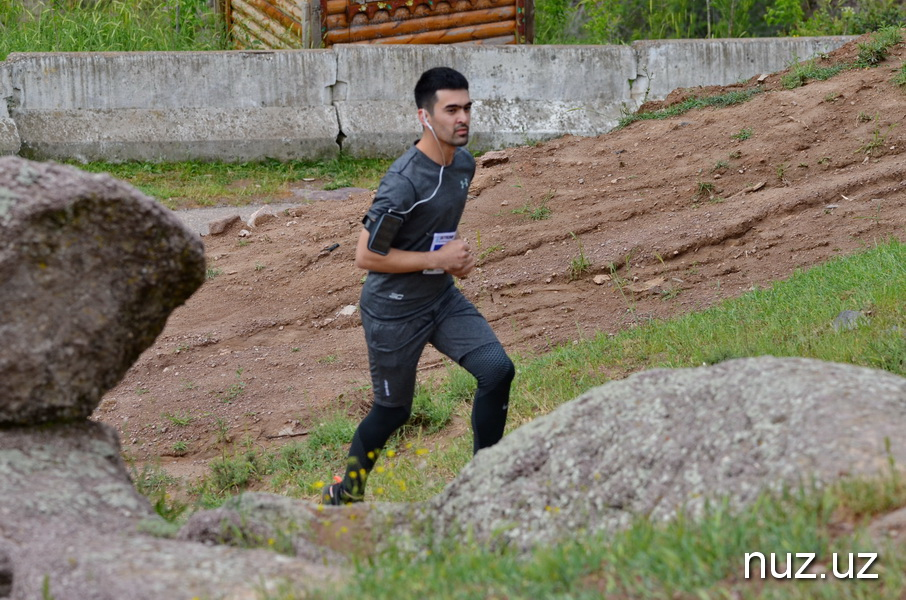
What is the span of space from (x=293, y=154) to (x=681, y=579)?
899cm

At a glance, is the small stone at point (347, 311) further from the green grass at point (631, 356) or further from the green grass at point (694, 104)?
the green grass at point (694, 104)

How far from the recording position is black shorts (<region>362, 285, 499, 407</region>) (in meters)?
4.44

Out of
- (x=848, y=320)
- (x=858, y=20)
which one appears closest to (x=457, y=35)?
(x=858, y=20)

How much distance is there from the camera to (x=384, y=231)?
4.23 m

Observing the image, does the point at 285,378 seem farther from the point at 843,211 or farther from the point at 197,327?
the point at 843,211

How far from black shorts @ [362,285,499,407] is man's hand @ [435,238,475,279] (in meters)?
0.25

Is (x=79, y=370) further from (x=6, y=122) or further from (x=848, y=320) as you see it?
(x=6, y=122)

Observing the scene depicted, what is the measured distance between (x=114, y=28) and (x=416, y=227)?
9.19 m

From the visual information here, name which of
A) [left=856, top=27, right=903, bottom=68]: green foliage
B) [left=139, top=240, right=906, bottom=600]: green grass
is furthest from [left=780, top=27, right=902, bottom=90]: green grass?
[left=139, top=240, right=906, bottom=600]: green grass

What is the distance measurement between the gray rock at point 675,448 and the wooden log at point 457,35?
9860 millimetres

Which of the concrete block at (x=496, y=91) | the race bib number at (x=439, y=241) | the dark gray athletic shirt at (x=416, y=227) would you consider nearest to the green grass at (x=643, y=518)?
the dark gray athletic shirt at (x=416, y=227)

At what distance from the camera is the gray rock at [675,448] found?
9.73 feet

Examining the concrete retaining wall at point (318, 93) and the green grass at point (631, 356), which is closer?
the green grass at point (631, 356)

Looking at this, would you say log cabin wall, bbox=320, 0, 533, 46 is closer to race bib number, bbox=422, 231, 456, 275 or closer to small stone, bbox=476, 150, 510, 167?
small stone, bbox=476, 150, 510, 167
